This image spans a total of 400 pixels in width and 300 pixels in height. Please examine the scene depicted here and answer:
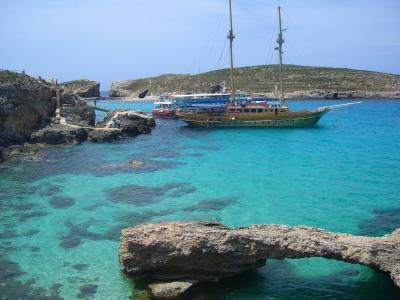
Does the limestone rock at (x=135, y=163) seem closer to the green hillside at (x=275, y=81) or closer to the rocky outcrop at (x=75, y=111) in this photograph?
the rocky outcrop at (x=75, y=111)

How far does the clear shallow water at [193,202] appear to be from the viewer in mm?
16344

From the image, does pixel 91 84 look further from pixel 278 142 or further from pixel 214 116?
pixel 278 142

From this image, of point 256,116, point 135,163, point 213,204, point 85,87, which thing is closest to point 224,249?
point 213,204

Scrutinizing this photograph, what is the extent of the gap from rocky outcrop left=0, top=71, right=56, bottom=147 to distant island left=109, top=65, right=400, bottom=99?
72.4 metres

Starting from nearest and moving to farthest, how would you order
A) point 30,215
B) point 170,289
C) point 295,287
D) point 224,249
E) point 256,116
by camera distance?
point 170,289, point 224,249, point 295,287, point 30,215, point 256,116

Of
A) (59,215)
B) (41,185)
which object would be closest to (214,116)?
(41,185)

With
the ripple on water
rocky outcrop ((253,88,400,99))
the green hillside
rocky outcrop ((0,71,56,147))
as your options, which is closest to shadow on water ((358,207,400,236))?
the ripple on water

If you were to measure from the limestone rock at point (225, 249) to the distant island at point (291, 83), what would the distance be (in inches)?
4331

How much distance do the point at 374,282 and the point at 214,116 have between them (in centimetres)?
5736

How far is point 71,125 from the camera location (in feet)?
181

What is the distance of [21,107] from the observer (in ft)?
166

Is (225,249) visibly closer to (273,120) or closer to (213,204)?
(213,204)

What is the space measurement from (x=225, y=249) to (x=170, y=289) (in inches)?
89.3

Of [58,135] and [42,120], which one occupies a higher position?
[42,120]
